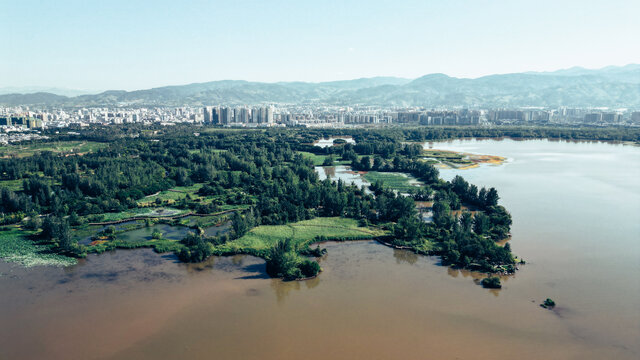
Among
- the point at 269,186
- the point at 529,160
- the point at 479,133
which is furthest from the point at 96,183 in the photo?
the point at 479,133

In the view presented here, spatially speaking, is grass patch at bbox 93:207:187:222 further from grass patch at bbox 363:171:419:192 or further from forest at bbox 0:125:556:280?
grass patch at bbox 363:171:419:192

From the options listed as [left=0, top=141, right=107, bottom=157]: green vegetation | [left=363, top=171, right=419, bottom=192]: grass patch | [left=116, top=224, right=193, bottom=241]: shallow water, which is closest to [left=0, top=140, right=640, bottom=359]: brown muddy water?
[left=116, top=224, right=193, bottom=241]: shallow water

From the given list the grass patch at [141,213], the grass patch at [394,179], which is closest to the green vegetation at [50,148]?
the grass patch at [141,213]

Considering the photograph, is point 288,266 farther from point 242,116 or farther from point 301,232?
point 242,116

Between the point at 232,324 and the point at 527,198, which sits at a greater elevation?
the point at 527,198

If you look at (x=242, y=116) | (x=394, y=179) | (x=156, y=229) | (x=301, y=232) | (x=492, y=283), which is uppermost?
(x=242, y=116)

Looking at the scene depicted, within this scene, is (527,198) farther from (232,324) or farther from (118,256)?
(118,256)

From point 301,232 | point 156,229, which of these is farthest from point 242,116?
point 301,232
